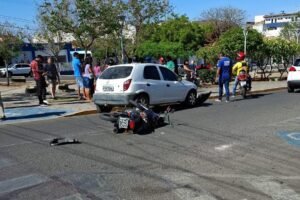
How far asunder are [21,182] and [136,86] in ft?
24.8

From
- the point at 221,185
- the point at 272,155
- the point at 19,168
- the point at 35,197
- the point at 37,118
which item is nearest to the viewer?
the point at 35,197

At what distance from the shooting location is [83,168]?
23.3 ft

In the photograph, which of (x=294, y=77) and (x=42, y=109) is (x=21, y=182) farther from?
(x=294, y=77)

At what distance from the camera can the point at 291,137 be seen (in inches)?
373

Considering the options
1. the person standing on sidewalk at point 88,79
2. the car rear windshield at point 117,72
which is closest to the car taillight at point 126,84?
the car rear windshield at point 117,72

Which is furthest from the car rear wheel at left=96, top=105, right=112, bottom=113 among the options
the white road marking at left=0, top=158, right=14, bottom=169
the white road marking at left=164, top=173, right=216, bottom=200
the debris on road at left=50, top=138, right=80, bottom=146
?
the white road marking at left=164, top=173, right=216, bottom=200

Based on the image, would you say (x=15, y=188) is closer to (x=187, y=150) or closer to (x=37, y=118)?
(x=187, y=150)

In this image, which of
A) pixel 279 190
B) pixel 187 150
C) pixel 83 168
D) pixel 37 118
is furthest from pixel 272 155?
pixel 37 118

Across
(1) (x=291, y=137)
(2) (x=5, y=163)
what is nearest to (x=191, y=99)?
(1) (x=291, y=137)

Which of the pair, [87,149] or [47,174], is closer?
[47,174]

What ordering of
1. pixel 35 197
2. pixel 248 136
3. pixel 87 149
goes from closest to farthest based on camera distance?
pixel 35 197
pixel 87 149
pixel 248 136

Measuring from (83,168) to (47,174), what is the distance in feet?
1.84

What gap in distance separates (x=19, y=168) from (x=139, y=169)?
5.94 feet

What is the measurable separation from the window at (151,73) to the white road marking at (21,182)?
25.6 ft
